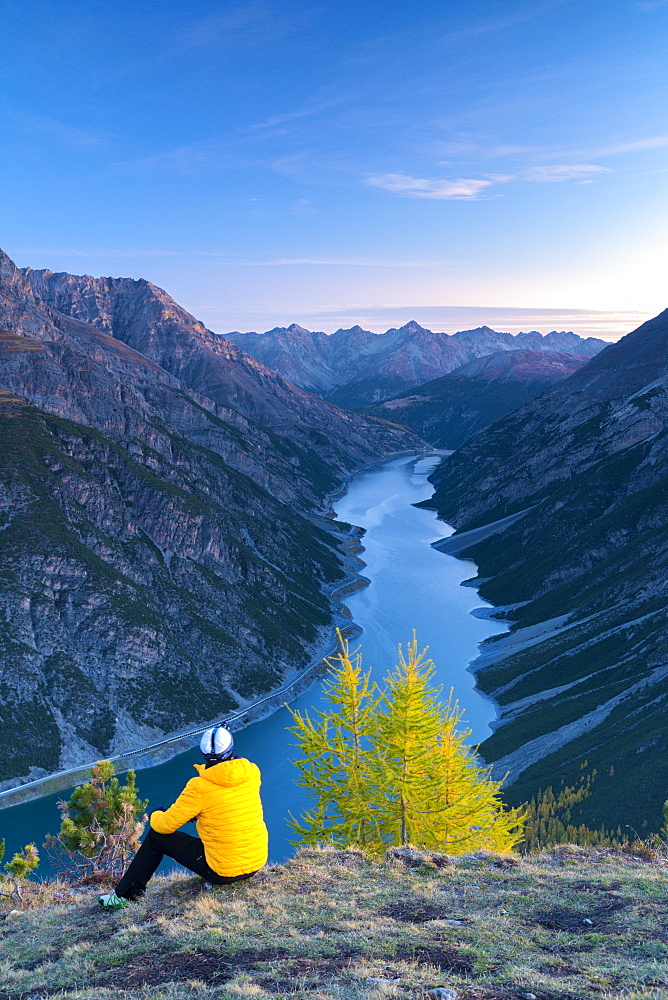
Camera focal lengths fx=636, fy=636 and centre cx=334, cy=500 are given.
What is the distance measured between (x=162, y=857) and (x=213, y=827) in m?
1.25

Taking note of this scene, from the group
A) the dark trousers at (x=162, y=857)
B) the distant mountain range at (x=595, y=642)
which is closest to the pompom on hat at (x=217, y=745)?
the dark trousers at (x=162, y=857)

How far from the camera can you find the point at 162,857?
43.1 ft

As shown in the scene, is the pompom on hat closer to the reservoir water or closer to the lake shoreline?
the reservoir water

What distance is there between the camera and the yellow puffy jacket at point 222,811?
12820 millimetres

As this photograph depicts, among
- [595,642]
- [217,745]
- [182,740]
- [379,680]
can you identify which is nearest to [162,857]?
[217,745]

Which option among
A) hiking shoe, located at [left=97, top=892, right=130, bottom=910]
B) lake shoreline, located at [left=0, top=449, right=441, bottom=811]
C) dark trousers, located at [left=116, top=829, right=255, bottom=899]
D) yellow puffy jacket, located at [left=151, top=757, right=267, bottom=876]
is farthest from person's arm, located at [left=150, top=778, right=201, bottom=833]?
lake shoreline, located at [left=0, top=449, right=441, bottom=811]

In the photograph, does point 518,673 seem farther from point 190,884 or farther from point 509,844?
point 190,884

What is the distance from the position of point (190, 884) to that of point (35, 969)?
11.7 feet

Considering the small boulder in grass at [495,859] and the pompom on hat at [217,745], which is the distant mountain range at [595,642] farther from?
the pompom on hat at [217,745]

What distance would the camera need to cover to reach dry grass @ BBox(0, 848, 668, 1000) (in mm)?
9953

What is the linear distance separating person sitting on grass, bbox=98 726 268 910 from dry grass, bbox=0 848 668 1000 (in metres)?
0.51

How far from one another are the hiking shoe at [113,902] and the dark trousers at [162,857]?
14cm

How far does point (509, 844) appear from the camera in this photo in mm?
29172

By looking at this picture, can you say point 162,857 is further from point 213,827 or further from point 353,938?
point 353,938
